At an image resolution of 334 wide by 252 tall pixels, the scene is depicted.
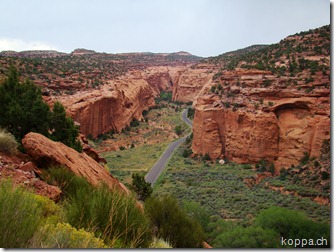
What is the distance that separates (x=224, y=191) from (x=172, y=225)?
15.5 meters

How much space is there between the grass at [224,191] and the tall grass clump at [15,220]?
36.7 ft

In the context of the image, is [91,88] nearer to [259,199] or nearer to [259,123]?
[259,123]

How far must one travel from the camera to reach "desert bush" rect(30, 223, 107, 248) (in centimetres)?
371

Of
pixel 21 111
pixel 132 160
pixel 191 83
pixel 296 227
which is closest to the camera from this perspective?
pixel 296 227

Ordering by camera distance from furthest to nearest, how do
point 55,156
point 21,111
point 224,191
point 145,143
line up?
point 145,143
point 224,191
point 21,111
point 55,156

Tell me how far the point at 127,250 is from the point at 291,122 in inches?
1085

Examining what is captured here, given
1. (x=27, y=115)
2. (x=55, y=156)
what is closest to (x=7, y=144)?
(x=55, y=156)

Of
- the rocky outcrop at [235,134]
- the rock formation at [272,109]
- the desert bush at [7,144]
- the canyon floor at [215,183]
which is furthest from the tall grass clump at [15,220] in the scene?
the rocky outcrop at [235,134]

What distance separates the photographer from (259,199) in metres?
19.7

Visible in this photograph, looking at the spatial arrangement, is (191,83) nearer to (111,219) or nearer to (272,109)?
(272,109)

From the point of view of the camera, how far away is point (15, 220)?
11.1ft

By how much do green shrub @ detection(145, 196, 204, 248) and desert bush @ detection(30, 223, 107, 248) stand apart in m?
3.07

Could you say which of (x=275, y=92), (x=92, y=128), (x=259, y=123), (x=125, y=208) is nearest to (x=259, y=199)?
(x=259, y=123)

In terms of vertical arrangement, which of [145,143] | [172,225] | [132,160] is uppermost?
[172,225]
